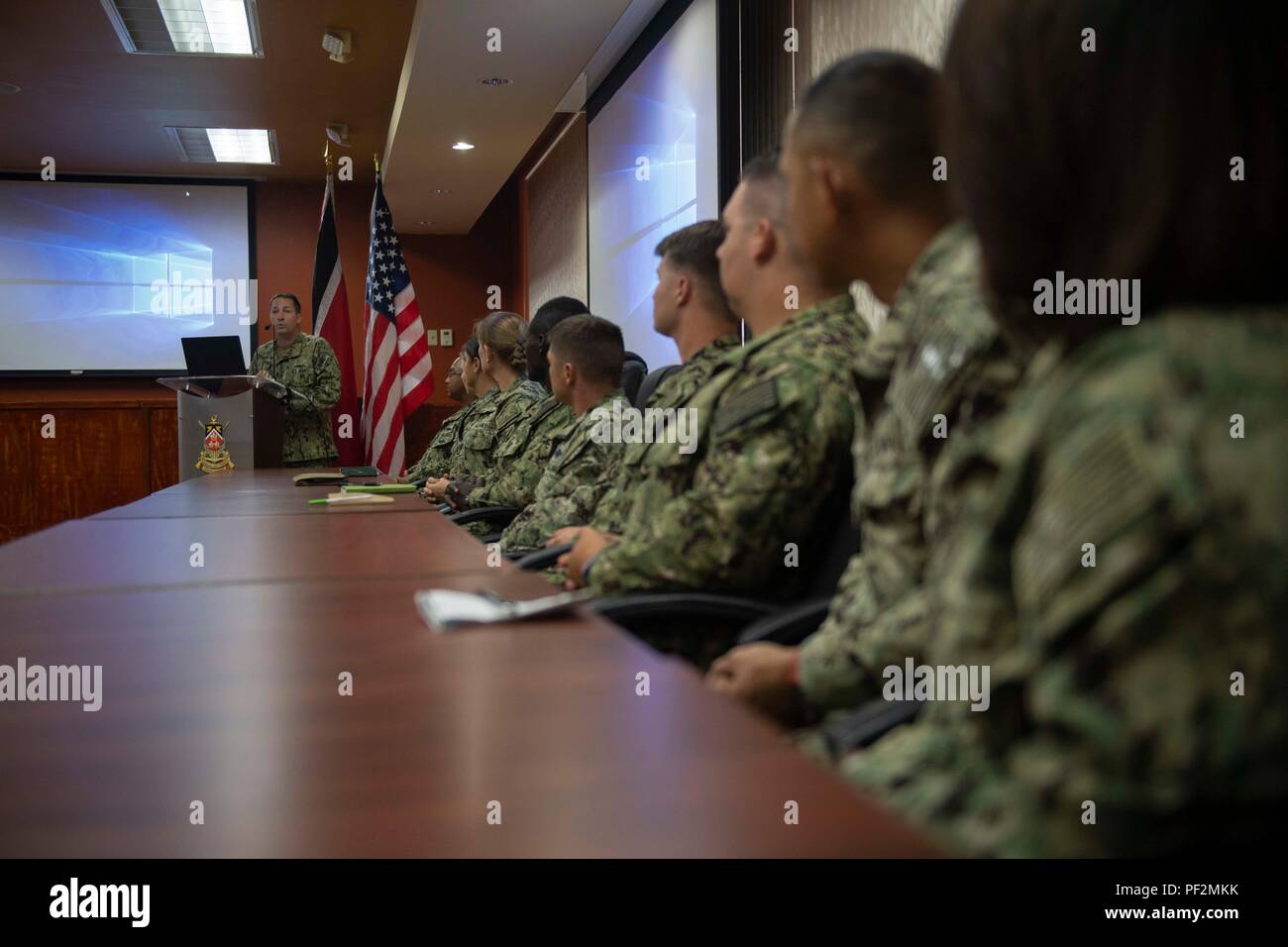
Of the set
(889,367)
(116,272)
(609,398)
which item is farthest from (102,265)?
(889,367)

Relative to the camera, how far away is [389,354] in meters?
7.03

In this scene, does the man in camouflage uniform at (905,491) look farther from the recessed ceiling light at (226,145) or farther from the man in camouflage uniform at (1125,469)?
the recessed ceiling light at (226,145)

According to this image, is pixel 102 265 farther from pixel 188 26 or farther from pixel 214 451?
pixel 214 451

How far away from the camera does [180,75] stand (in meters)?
6.34

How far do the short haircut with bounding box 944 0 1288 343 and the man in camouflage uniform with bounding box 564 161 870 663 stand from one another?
3.17 feet

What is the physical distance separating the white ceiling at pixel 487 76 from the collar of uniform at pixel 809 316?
10.6 ft

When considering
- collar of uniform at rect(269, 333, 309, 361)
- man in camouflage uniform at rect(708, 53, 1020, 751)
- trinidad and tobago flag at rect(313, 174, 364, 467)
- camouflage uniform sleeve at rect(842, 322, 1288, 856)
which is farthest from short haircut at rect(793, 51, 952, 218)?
trinidad and tobago flag at rect(313, 174, 364, 467)

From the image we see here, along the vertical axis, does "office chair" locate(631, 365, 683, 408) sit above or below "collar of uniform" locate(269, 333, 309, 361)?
below

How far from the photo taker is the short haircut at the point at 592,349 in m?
3.31

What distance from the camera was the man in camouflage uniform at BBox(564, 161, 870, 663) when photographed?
1.66 meters

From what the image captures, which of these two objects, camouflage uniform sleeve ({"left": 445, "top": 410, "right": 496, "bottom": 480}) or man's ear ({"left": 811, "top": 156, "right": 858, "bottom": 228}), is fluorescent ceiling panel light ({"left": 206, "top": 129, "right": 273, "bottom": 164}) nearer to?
camouflage uniform sleeve ({"left": 445, "top": 410, "right": 496, "bottom": 480})

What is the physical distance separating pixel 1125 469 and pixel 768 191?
5.23 ft

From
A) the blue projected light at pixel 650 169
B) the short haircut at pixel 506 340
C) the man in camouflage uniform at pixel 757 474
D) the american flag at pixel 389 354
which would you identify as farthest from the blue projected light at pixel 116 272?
the man in camouflage uniform at pixel 757 474
